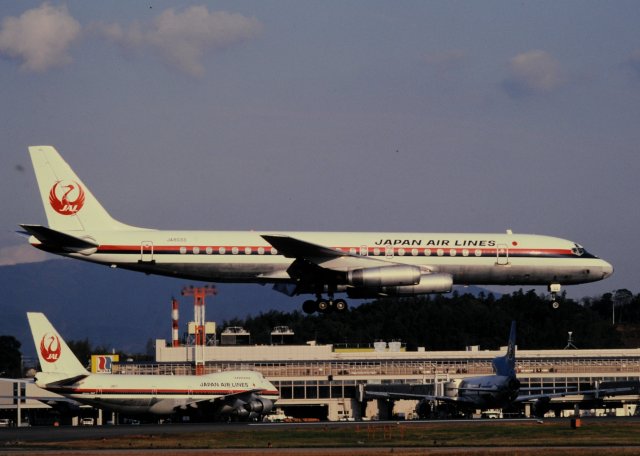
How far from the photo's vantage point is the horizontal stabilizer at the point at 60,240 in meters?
59.4

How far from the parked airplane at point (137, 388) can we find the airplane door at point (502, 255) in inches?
918

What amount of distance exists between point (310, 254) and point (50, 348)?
2483cm

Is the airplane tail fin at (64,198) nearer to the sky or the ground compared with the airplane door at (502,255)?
nearer to the sky

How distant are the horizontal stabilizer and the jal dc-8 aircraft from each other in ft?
0.17

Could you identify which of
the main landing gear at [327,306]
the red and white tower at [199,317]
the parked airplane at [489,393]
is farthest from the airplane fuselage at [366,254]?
the red and white tower at [199,317]

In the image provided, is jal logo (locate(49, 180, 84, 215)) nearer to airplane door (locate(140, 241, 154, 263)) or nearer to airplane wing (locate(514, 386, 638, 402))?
airplane door (locate(140, 241, 154, 263))

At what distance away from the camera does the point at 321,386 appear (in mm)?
118688

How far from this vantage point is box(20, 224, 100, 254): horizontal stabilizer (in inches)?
2339

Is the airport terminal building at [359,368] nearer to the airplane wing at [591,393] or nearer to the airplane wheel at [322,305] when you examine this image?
the airplane wing at [591,393]

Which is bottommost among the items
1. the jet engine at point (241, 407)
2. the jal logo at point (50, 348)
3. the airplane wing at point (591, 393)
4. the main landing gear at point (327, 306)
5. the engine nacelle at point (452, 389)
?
the jet engine at point (241, 407)

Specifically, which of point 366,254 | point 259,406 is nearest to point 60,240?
point 366,254

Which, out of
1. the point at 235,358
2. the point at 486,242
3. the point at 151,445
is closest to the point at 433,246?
the point at 486,242

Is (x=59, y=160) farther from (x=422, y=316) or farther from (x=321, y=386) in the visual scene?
(x=422, y=316)

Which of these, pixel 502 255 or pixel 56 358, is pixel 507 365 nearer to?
pixel 502 255
